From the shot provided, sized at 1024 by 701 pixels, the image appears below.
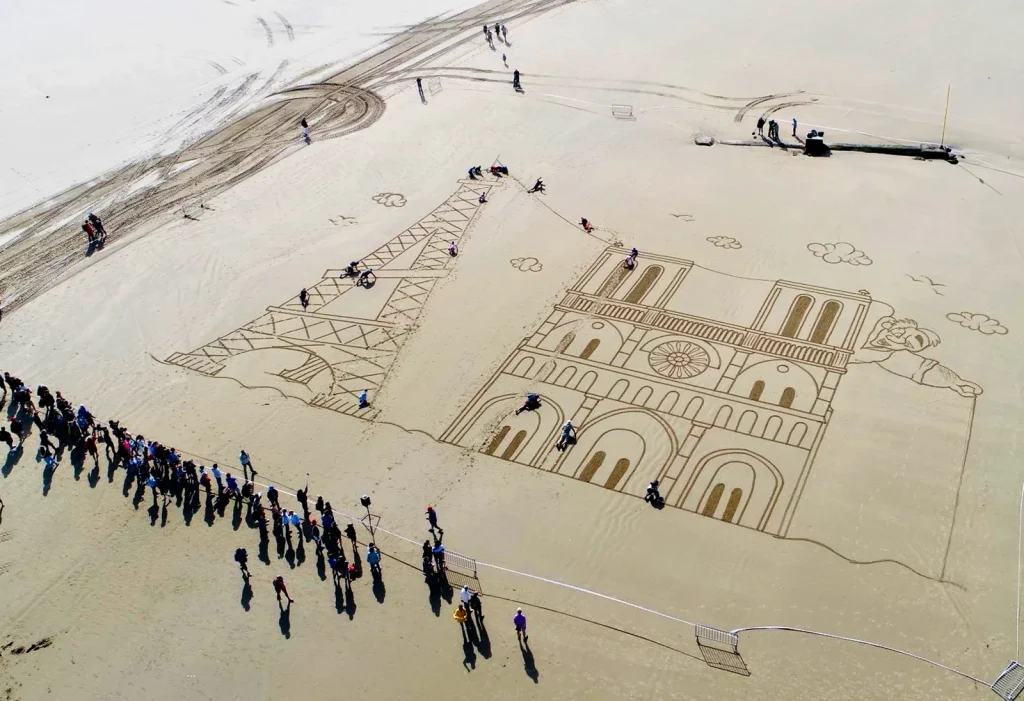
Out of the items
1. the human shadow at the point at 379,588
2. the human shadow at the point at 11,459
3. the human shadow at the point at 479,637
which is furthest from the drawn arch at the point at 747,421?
the human shadow at the point at 11,459

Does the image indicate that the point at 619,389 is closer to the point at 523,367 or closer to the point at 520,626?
the point at 523,367

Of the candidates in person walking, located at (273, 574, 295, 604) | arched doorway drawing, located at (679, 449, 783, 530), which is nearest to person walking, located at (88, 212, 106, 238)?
person walking, located at (273, 574, 295, 604)

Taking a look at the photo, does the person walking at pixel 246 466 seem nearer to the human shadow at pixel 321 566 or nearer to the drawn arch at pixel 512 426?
the human shadow at pixel 321 566

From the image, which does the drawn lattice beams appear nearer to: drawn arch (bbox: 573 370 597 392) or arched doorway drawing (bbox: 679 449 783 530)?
drawn arch (bbox: 573 370 597 392)

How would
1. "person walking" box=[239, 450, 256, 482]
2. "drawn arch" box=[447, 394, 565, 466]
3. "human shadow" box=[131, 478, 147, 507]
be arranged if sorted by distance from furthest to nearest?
"drawn arch" box=[447, 394, 565, 466] → "person walking" box=[239, 450, 256, 482] → "human shadow" box=[131, 478, 147, 507]

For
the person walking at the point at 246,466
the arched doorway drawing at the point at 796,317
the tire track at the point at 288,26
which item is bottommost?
the arched doorway drawing at the point at 796,317

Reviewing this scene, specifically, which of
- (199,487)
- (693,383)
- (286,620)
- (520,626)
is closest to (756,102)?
(693,383)

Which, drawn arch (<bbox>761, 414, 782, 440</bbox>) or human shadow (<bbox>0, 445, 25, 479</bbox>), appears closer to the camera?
drawn arch (<bbox>761, 414, 782, 440</bbox>)
